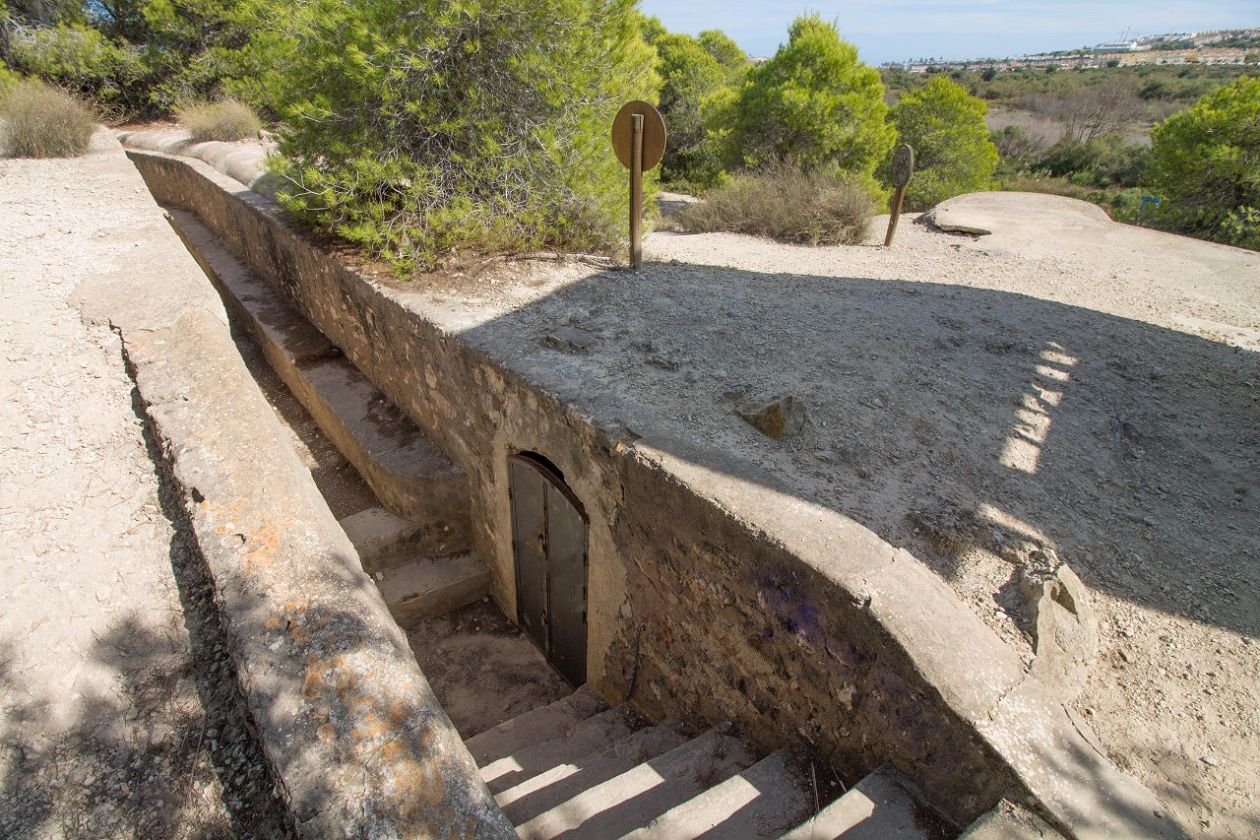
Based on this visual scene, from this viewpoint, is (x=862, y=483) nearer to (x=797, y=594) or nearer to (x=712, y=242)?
(x=797, y=594)

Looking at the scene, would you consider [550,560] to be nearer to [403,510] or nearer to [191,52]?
[403,510]

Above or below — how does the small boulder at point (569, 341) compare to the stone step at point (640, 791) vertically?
above

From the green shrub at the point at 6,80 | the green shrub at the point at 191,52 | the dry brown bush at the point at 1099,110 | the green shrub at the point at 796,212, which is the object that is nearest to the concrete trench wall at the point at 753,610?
the green shrub at the point at 796,212

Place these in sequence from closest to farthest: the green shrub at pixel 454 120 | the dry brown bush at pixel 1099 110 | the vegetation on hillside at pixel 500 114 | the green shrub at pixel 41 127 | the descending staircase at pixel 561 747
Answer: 1. the descending staircase at pixel 561 747
2. the green shrub at pixel 454 120
3. the vegetation on hillside at pixel 500 114
4. the green shrub at pixel 41 127
5. the dry brown bush at pixel 1099 110

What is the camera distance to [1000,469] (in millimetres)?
3289

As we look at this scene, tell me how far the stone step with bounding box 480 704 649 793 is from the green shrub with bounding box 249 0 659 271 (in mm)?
3511

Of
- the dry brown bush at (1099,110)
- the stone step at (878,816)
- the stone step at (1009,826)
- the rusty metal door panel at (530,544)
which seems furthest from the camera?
the dry brown bush at (1099,110)

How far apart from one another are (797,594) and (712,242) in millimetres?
6382

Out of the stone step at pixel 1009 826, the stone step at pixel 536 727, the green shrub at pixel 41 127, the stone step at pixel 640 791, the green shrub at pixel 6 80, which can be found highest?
the green shrub at pixel 6 80

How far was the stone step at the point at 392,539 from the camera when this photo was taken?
15.1 feet

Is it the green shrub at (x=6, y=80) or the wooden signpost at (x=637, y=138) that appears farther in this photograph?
the green shrub at (x=6, y=80)

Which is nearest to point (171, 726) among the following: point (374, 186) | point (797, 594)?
point (797, 594)

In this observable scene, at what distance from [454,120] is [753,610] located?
4.84 meters

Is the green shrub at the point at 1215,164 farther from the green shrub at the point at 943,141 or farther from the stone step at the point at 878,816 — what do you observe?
the stone step at the point at 878,816
